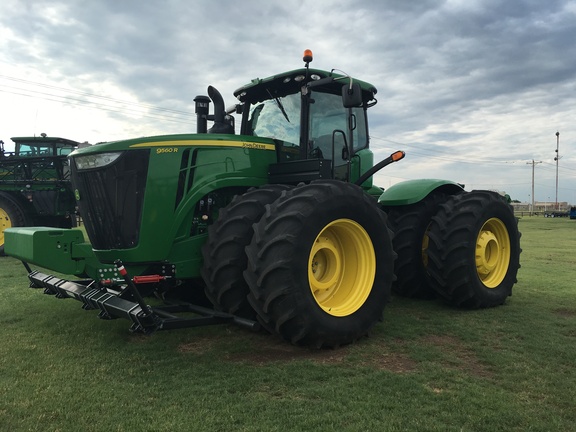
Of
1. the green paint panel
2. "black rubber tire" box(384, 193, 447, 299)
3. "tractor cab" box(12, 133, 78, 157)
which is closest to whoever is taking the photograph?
the green paint panel

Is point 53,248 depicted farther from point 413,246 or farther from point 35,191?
point 35,191

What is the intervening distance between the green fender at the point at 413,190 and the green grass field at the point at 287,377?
160 cm

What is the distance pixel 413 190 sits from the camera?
6.30m

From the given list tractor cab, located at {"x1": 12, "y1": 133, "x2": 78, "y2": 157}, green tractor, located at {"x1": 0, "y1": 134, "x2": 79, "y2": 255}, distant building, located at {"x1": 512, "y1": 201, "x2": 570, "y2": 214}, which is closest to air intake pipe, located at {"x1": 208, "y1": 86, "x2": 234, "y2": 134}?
green tractor, located at {"x1": 0, "y1": 134, "x2": 79, "y2": 255}

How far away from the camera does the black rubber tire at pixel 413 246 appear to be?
241 inches

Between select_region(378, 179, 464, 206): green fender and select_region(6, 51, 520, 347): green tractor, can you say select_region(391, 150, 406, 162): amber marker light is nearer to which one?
select_region(6, 51, 520, 347): green tractor

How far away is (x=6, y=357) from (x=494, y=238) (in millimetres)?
5702

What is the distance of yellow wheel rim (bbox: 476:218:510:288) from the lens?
19.6 ft

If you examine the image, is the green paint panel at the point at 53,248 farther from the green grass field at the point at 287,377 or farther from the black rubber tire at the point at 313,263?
the black rubber tire at the point at 313,263

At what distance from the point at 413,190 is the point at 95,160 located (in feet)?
13.3

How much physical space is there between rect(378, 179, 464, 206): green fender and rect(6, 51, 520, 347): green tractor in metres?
0.79

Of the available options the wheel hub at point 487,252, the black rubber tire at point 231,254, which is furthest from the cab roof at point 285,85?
the wheel hub at point 487,252

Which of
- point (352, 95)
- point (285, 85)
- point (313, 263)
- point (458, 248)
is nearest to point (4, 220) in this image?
point (285, 85)

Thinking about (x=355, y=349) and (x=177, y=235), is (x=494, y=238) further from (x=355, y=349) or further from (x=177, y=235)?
(x=177, y=235)
